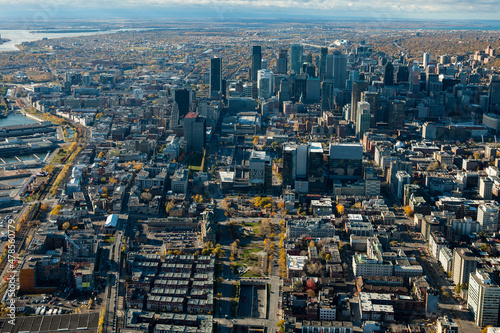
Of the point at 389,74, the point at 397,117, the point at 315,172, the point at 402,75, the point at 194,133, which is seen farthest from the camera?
the point at 402,75

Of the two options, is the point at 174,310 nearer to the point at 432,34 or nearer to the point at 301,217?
the point at 301,217

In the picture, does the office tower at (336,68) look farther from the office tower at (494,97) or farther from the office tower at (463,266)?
the office tower at (463,266)

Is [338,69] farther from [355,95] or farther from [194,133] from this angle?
[194,133]

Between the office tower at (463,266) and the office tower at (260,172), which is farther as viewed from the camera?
the office tower at (260,172)

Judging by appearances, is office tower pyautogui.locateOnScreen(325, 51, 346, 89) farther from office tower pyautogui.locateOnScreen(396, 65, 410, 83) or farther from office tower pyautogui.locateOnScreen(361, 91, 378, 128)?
office tower pyautogui.locateOnScreen(361, 91, 378, 128)

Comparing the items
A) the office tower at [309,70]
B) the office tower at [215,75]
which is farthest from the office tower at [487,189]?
the office tower at [309,70]

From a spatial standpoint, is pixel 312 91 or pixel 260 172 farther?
pixel 312 91

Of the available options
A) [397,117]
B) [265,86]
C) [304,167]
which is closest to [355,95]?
[397,117]
